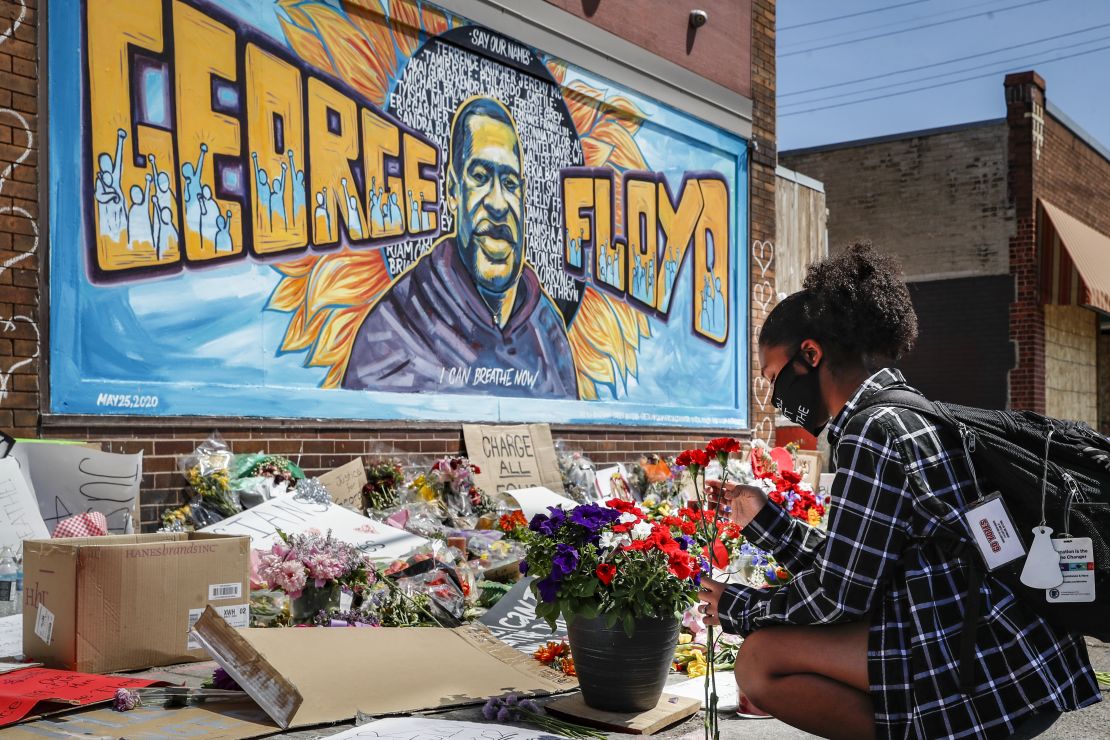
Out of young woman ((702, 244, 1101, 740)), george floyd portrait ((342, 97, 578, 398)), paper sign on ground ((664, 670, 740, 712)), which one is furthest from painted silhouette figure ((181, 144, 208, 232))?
young woman ((702, 244, 1101, 740))

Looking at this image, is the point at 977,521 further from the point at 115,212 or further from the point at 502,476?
the point at 502,476

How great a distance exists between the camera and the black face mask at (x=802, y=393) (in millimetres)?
2887

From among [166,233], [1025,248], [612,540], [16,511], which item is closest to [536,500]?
[166,233]

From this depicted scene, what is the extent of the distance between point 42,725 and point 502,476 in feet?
15.0

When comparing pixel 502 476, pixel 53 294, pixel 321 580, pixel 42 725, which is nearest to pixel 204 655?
pixel 321 580

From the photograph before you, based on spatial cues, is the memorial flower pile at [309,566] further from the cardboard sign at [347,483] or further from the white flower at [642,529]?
the cardboard sign at [347,483]

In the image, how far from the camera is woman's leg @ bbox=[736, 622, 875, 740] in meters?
2.62

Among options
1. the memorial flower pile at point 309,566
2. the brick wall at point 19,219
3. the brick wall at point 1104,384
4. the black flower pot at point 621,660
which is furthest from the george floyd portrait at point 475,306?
the brick wall at point 1104,384

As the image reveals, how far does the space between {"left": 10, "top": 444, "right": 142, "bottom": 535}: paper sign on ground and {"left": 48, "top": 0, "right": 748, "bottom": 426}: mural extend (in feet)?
1.22

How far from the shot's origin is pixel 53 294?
5.18 meters

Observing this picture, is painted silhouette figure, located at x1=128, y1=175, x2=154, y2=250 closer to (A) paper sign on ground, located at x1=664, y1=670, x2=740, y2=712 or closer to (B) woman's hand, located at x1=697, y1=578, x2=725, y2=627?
(A) paper sign on ground, located at x1=664, y1=670, x2=740, y2=712

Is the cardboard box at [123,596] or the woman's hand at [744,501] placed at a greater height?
the woman's hand at [744,501]

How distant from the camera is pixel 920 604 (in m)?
2.48

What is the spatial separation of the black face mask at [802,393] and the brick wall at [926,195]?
47.7 feet
